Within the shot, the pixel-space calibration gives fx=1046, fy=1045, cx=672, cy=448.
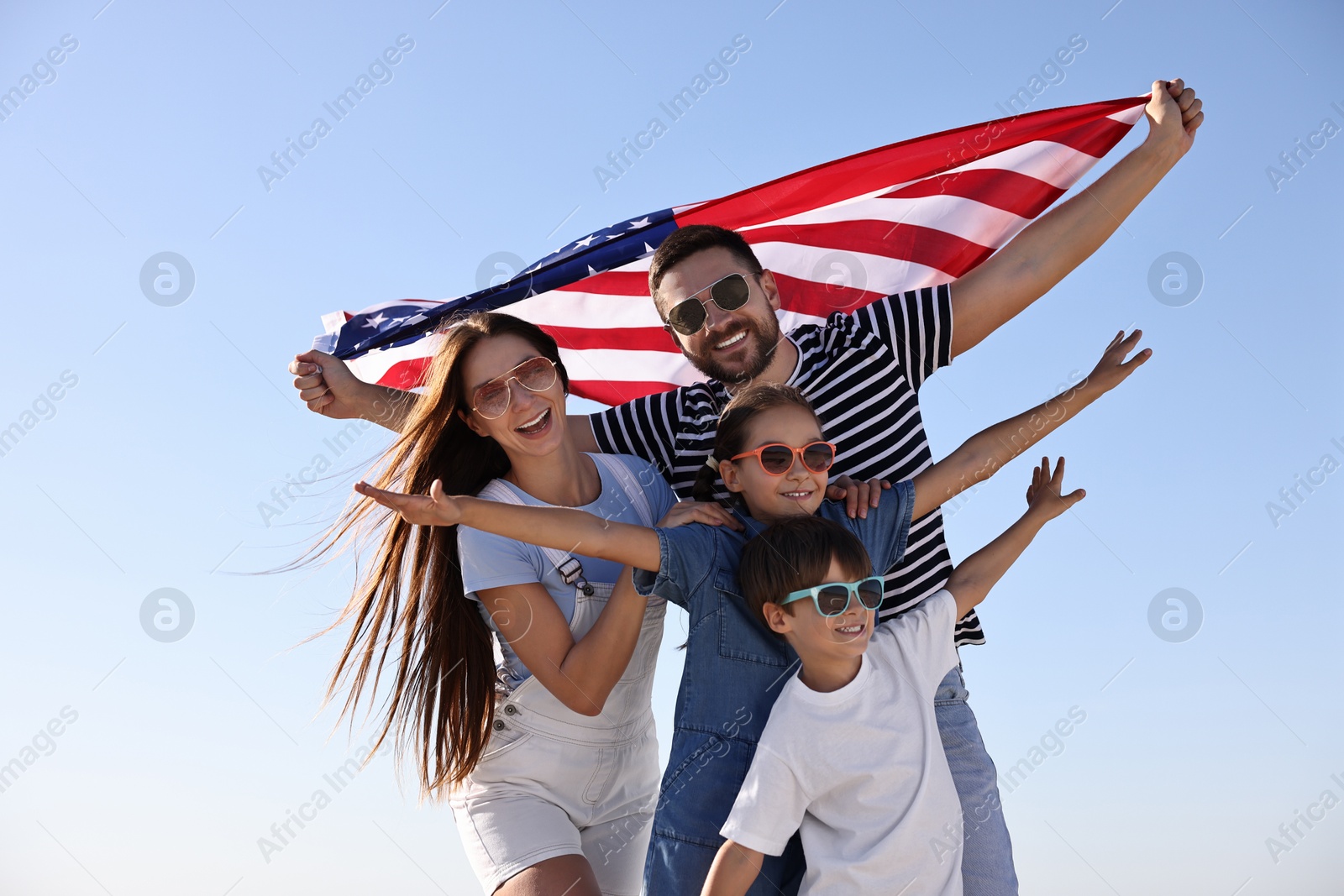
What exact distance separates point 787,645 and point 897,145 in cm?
390

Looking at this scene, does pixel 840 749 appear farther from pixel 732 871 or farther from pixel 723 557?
pixel 723 557

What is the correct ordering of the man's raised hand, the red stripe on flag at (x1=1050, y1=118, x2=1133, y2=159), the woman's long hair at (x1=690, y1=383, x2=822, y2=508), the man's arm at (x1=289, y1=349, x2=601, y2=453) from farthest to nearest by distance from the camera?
1. the red stripe on flag at (x1=1050, y1=118, x2=1133, y2=159)
2. the man's arm at (x1=289, y1=349, x2=601, y2=453)
3. the man's raised hand
4. the woman's long hair at (x1=690, y1=383, x2=822, y2=508)

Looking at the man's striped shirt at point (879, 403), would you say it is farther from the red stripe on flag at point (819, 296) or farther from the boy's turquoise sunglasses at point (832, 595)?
the red stripe on flag at point (819, 296)

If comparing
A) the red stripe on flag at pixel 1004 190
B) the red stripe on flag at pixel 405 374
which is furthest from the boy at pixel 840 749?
the red stripe on flag at pixel 405 374

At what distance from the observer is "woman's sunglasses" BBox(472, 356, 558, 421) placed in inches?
185

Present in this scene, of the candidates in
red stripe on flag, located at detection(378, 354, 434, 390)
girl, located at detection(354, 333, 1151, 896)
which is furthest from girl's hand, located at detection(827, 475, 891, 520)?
red stripe on flag, located at detection(378, 354, 434, 390)

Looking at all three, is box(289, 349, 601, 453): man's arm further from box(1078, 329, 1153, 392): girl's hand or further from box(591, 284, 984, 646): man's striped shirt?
box(1078, 329, 1153, 392): girl's hand

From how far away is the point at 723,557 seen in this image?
4074 millimetres

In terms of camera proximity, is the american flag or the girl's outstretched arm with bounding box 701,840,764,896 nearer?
the girl's outstretched arm with bounding box 701,840,764,896

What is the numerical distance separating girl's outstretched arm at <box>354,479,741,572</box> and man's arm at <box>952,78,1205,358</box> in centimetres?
196

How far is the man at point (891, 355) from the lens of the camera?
169 inches

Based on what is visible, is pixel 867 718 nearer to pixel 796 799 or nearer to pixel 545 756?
pixel 796 799

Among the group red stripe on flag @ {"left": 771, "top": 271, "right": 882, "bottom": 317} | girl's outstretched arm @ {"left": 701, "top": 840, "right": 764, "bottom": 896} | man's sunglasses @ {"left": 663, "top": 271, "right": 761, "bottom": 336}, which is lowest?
girl's outstretched arm @ {"left": 701, "top": 840, "right": 764, "bottom": 896}

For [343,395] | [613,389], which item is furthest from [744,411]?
[613,389]
